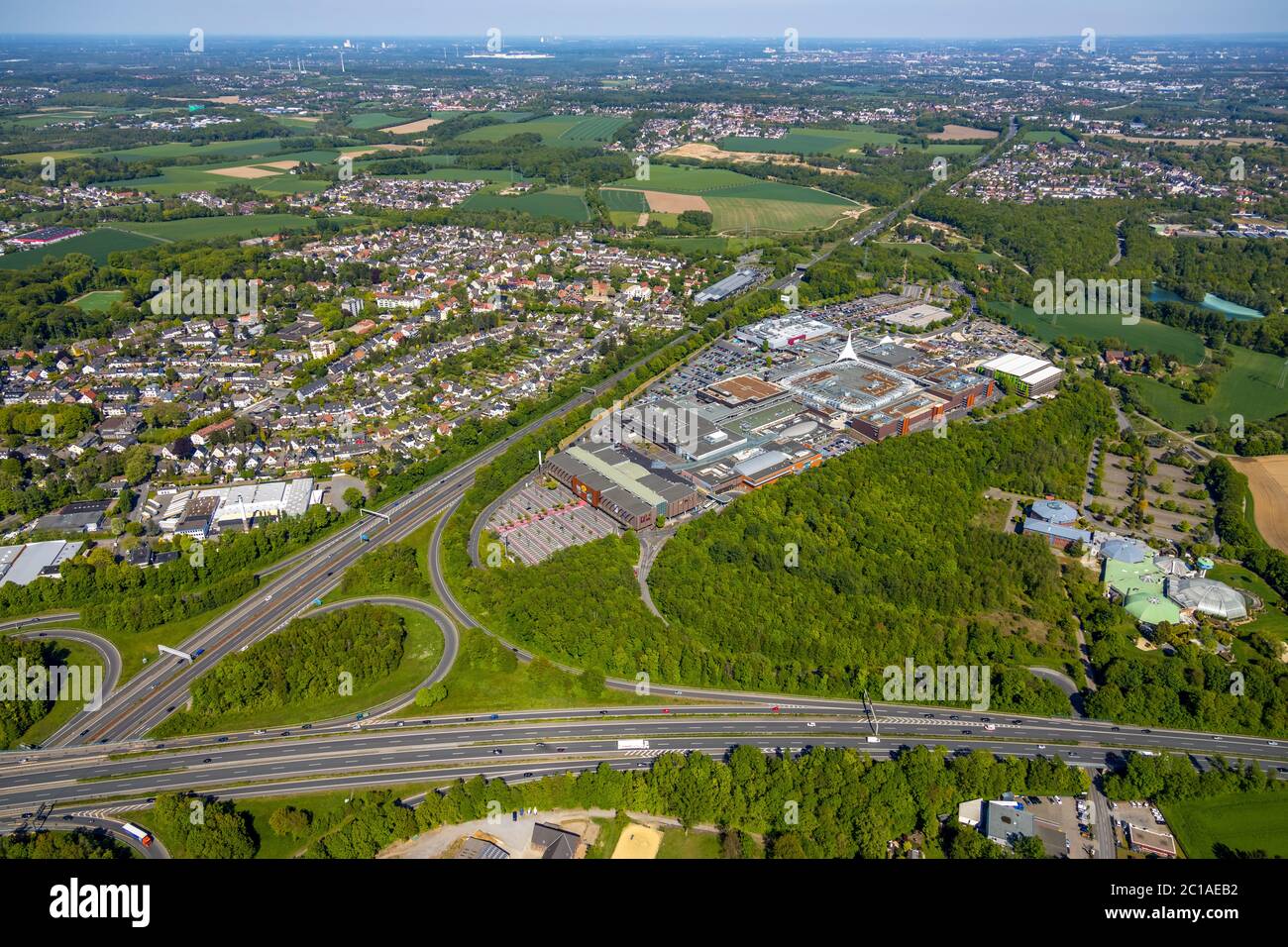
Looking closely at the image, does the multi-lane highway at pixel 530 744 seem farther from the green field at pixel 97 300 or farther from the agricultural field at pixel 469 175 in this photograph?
the agricultural field at pixel 469 175

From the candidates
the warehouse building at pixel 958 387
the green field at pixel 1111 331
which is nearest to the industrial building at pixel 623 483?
the warehouse building at pixel 958 387

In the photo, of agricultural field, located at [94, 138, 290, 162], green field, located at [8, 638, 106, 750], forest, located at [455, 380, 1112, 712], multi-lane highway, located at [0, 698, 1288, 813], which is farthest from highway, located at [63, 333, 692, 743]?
agricultural field, located at [94, 138, 290, 162]

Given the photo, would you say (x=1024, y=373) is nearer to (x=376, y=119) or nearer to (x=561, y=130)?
(x=561, y=130)

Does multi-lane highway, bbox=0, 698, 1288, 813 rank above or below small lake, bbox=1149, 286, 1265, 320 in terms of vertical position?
below

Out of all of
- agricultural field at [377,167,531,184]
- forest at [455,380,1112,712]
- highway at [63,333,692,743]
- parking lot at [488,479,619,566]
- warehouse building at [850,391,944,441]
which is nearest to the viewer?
highway at [63,333,692,743]

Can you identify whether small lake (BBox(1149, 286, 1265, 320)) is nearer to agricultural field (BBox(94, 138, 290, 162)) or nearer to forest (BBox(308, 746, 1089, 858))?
forest (BBox(308, 746, 1089, 858))
